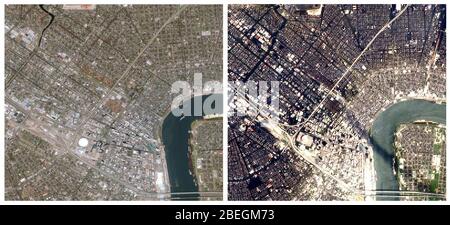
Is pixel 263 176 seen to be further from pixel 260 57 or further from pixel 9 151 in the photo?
pixel 9 151

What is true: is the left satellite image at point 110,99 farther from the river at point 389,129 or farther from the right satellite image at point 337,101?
the river at point 389,129

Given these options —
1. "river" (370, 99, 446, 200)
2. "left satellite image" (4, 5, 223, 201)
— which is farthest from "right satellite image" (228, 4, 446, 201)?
"left satellite image" (4, 5, 223, 201)

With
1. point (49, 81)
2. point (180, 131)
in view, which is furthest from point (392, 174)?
point (49, 81)

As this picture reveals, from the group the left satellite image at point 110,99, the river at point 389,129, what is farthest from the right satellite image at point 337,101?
the left satellite image at point 110,99
